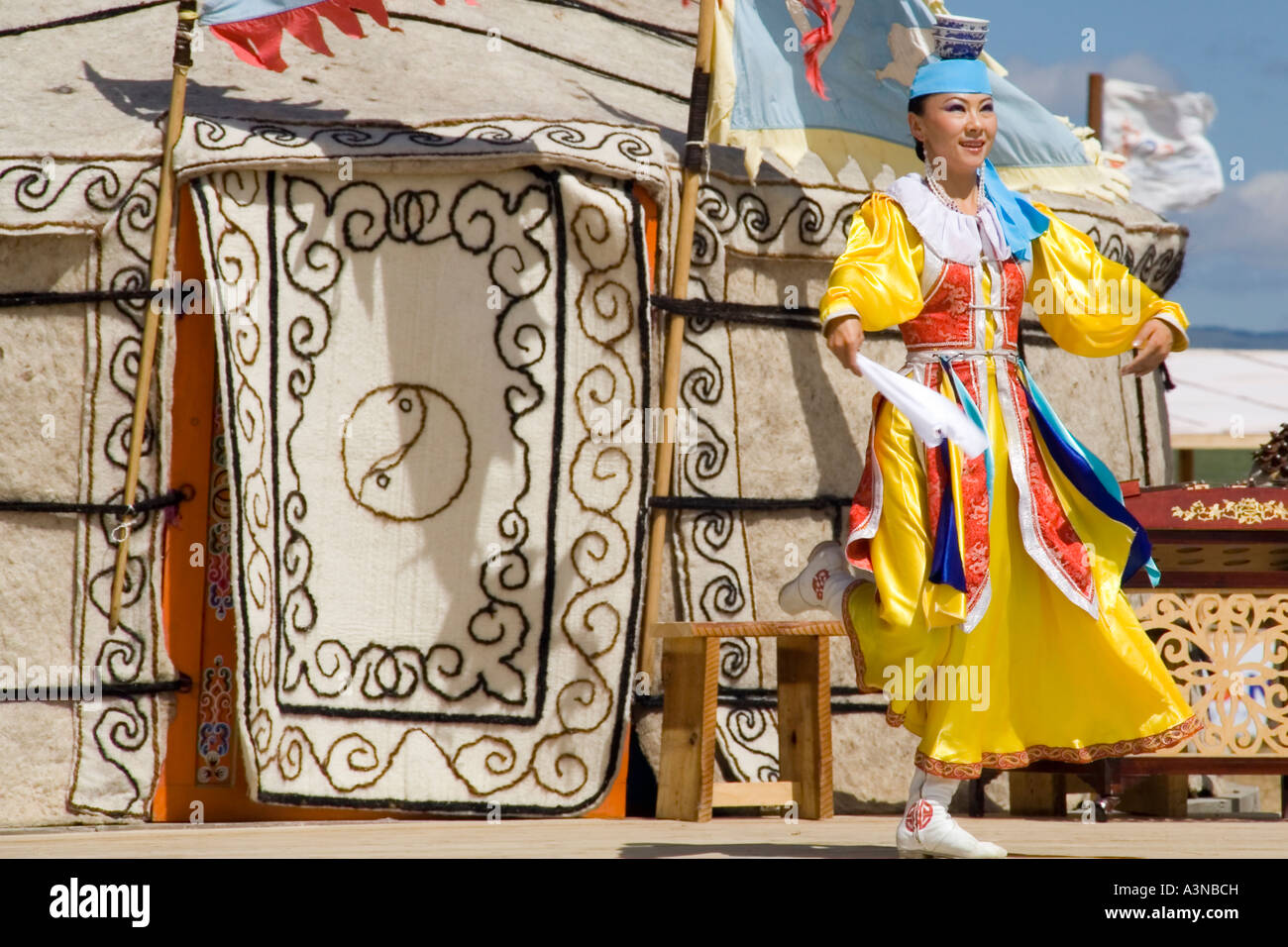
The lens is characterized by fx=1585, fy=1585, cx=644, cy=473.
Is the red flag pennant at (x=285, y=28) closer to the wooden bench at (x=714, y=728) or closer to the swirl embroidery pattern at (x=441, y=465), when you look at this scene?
the swirl embroidery pattern at (x=441, y=465)

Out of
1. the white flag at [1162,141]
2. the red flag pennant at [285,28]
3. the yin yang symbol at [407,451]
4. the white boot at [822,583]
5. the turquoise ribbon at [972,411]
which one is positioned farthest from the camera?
the white flag at [1162,141]

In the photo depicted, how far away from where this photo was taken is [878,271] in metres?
3.25

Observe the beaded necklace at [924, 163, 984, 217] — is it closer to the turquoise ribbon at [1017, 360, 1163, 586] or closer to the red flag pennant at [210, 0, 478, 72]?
the turquoise ribbon at [1017, 360, 1163, 586]

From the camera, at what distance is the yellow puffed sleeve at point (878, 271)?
10.5 feet

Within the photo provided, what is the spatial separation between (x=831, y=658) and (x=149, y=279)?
227 cm

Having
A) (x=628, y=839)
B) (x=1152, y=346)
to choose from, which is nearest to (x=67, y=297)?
(x=628, y=839)

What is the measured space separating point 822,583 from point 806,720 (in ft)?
3.48

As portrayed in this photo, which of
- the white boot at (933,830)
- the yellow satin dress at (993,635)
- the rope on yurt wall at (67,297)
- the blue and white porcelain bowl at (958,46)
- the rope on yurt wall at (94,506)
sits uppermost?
the blue and white porcelain bowl at (958,46)

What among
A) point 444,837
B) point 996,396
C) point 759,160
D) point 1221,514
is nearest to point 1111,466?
point 1221,514

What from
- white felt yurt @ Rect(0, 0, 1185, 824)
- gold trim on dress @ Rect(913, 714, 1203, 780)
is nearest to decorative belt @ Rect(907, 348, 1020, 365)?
gold trim on dress @ Rect(913, 714, 1203, 780)

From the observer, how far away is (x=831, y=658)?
475 centimetres

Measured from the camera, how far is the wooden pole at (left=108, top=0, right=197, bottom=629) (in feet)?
14.6

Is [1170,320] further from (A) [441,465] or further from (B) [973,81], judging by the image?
(A) [441,465]

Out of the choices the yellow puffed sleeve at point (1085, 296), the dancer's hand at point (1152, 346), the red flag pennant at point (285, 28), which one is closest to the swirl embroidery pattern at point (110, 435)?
the red flag pennant at point (285, 28)
